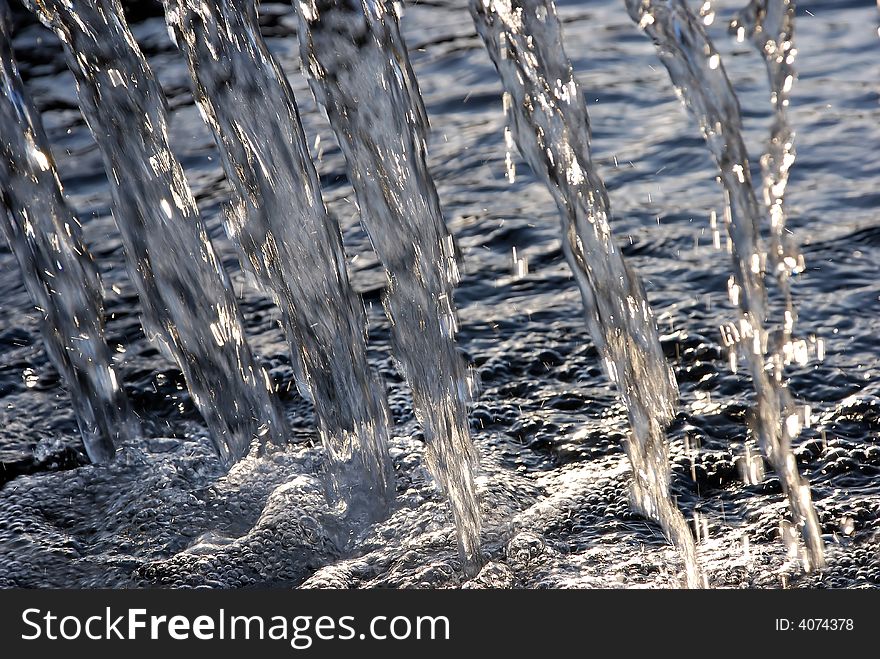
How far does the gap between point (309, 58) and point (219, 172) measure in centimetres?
249

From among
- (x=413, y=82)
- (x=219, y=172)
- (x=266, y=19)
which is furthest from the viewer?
(x=266, y=19)

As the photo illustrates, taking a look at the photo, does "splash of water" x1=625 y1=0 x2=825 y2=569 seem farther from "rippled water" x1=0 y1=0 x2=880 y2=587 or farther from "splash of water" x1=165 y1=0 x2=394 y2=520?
"splash of water" x1=165 y1=0 x2=394 y2=520

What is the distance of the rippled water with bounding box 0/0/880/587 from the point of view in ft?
9.50

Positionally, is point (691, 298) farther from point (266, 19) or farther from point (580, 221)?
point (266, 19)

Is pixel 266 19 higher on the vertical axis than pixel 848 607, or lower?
higher

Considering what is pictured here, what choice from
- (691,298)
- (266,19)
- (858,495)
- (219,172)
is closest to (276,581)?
(858,495)

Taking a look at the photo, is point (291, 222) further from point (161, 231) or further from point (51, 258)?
point (51, 258)

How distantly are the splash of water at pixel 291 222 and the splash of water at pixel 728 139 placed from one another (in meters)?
1.09

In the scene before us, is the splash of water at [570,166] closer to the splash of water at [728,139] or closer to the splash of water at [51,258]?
the splash of water at [728,139]

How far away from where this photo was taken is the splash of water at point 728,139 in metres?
3.26

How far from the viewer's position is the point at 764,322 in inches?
148

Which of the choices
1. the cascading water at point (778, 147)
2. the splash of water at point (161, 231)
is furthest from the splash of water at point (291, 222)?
the cascading water at point (778, 147)

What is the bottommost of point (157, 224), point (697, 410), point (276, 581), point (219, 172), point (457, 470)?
point (276, 581)

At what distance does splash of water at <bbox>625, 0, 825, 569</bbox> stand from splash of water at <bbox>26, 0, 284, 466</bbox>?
4.94 ft
